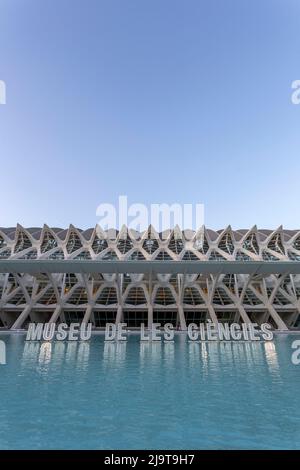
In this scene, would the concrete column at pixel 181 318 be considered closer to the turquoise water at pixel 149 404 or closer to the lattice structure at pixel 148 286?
the lattice structure at pixel 148 286

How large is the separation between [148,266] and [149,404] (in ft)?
57.5

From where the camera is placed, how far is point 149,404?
298 inches

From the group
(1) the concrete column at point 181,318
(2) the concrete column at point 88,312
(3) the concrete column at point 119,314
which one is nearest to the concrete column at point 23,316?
(2) the concrete column at point 88,312

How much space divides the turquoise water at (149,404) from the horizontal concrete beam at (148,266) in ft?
36.1

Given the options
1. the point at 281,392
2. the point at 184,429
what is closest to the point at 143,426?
the point at 184,429

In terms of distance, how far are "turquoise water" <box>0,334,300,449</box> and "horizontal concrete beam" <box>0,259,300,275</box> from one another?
11.0m

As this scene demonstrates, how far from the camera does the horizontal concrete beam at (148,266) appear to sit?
953 inches

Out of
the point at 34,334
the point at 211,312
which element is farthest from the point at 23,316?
the point at 211,312

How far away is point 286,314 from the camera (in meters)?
34.1

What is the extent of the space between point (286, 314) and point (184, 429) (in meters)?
32.4

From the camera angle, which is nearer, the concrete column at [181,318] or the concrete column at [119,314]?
the concrete column at [181,318]

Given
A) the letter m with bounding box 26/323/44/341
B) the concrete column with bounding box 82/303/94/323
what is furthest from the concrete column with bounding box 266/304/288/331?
the letter m with bounding box 26/323/44/341

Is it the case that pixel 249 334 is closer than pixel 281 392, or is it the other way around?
pixel 281 392
